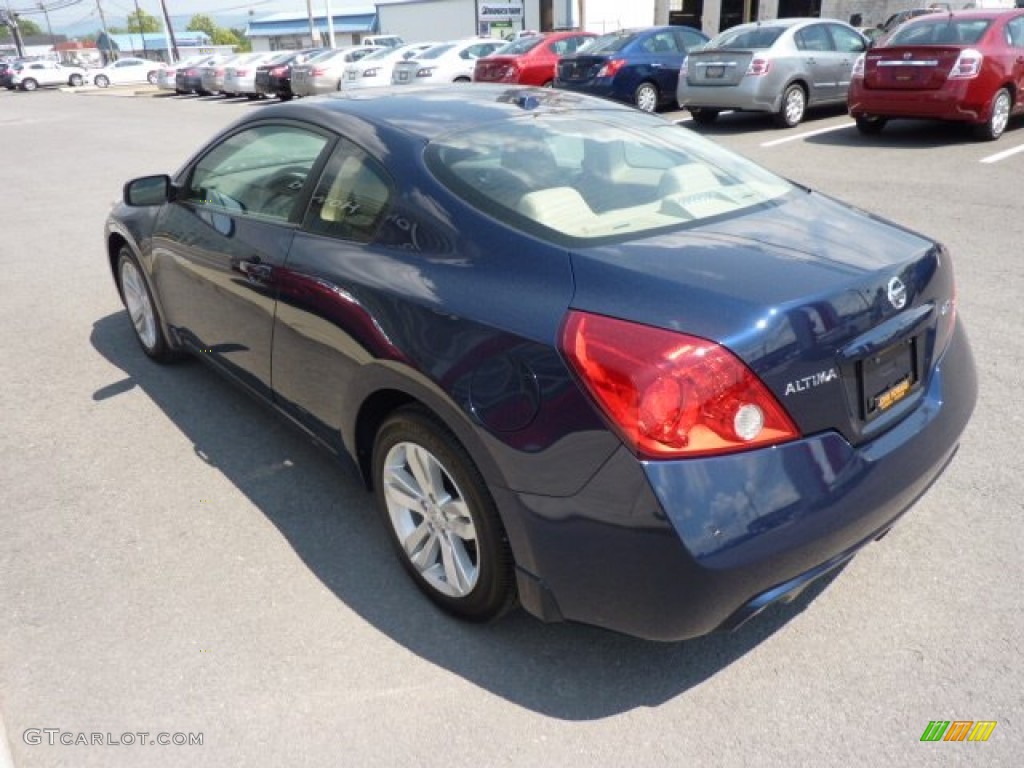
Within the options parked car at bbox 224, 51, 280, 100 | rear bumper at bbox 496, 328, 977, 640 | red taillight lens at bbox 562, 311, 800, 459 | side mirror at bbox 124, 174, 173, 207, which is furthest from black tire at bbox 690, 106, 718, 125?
parked car at bbox 224, 51, 280, 100

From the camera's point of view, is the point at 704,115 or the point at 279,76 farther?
the point at 279,76

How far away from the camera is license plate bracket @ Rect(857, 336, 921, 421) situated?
222 cm

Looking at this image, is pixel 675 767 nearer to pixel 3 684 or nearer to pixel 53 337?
pixel 3 684

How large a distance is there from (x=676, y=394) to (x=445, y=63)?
64.5 ft

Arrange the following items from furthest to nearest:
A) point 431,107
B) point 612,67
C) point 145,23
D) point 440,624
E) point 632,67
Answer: point 145,23 → point 632,67 → point 612,67 → point 431,107 → point 440,624

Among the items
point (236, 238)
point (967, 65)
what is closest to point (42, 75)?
point (967, 65)

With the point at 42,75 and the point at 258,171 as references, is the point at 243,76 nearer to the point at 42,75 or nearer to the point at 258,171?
the point at 258,171

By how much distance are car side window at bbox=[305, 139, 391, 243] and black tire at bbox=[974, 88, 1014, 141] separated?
32.2 ft

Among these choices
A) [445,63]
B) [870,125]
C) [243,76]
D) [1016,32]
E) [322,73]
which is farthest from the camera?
[243,76]

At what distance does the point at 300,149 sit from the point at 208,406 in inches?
64.2

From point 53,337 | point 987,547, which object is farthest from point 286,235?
point 53,337

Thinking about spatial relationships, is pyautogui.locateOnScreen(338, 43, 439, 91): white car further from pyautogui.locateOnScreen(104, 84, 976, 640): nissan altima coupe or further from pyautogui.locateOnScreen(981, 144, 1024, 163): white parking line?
pyautogui.locateOnScreen(104, 84, 976, 640): nissan altima coupe

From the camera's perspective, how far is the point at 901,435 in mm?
2320

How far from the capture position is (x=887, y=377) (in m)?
2.31
